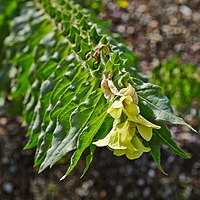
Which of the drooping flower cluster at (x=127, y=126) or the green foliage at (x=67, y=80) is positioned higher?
the drooping flower cluster at (x=127, y=126)

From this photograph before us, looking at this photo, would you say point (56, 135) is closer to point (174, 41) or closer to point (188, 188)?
point (188, 188)

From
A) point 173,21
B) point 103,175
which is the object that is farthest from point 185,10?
point 103,175

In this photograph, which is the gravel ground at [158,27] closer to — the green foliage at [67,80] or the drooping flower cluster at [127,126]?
the green foliage at [67,80]

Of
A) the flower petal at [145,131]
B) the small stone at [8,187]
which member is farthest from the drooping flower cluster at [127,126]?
the small stone at [8,187]

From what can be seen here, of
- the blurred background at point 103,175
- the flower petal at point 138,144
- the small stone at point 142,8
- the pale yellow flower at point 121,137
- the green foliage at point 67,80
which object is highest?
the pale yellow flower at point 121,137

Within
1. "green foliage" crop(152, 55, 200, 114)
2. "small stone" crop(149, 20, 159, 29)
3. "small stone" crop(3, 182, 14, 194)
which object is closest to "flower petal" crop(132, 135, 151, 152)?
"green foliage" crop(152, 55, 200, 114)

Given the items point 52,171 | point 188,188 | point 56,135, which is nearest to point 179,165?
point 188,188

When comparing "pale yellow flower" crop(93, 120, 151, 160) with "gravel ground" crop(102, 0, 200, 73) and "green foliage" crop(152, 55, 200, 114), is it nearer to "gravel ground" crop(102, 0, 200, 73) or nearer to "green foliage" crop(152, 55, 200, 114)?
"green foliage" crop(152, 55, 200, 114)

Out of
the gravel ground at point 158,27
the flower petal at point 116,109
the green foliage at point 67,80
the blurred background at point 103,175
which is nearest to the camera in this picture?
the flower petal at point 116,109
